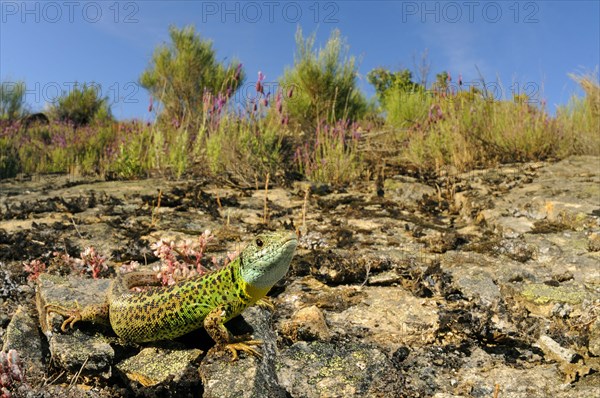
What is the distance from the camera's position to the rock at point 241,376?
2.66m

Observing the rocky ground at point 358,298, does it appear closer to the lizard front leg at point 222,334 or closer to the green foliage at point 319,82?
the lizard front leg at point 222,334

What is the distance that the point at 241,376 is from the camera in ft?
9.02

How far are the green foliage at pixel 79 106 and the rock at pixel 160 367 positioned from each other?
25.9 metres

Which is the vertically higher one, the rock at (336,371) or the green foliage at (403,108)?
the green foliage at (403,108)

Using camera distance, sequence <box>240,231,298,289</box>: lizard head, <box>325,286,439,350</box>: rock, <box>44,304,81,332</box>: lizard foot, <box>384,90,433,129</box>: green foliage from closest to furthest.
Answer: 1. <box>240,231,298,289</box>: lizard head
2. <box>44,304,81,332</box>: lizard foot
3. <box>325,286,439,350</box>: rock
4. <box>384,90,433,129</box>: green foliage

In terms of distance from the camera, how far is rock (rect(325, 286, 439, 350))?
12.5ft

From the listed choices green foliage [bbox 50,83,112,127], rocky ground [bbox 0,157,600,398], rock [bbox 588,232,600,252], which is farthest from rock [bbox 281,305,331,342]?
green foliage [bbox 50,83,112,127]

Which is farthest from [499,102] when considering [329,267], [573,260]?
[329,267]

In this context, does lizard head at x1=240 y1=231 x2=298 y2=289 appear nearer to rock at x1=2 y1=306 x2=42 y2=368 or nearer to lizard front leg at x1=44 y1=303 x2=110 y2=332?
lizard front leg at x1=44 y1=303 x2=110 y2=332

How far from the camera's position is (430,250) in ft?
19.0

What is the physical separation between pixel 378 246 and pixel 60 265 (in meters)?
3.42

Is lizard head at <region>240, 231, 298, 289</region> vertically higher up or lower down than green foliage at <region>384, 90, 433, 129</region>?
lower down

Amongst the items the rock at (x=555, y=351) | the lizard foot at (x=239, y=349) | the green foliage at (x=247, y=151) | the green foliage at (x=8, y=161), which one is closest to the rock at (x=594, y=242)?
the rock at (x=555, y=351)

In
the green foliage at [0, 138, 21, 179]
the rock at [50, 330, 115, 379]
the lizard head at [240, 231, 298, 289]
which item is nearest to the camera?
the lizard head at [240, 231, 298, 289]
